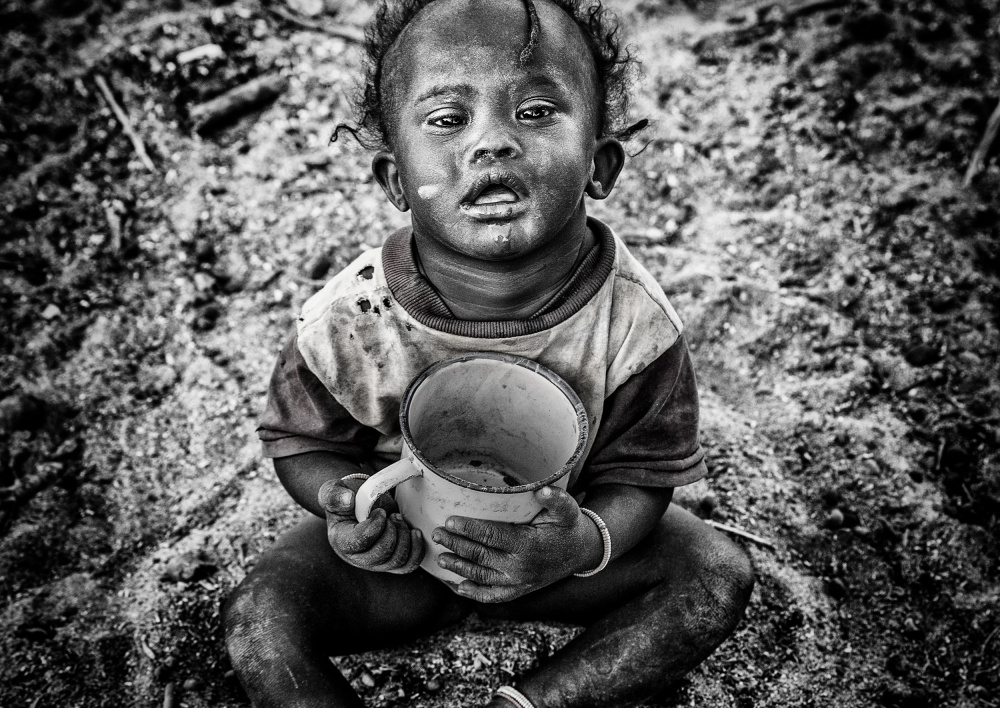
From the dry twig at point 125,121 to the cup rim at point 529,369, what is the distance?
205 cm

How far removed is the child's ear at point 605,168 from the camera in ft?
6.22

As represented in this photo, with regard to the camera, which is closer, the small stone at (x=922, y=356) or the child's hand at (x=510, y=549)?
the child's hand at (x=510, y=549)

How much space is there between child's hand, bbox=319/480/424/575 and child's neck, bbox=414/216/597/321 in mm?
474

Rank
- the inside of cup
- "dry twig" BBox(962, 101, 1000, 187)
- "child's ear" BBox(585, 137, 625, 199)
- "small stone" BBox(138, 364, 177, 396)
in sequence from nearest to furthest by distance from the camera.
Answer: the inside of cup < "child's ear" BBox(585, 137, 625, 199) < "small stone" BBox(138, 364, 177, 396) < "dry twig" BBox(962, 101, 1000, 187)

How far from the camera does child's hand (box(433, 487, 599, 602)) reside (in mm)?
1642

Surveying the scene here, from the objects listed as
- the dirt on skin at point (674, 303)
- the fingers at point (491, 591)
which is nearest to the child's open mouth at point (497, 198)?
the fingers at point (491, 591)

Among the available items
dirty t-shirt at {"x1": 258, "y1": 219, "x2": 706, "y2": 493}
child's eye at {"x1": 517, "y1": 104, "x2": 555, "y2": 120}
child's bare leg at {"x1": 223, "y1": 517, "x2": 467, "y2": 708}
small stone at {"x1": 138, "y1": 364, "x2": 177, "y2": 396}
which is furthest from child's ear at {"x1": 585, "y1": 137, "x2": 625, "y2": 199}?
small stone at {"x1": 138, "y1": 364, "x2": 177, "y2": 396}

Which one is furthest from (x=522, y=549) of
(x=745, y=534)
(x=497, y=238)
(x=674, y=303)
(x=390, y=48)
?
(x=674, y=303)

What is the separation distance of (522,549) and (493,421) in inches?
15.4

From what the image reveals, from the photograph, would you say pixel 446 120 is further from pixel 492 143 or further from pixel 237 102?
pixel 237 102

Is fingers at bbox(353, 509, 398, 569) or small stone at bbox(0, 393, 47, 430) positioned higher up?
fingers at bbox(353, 509, 398, 569)

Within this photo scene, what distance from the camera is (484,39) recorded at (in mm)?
1664

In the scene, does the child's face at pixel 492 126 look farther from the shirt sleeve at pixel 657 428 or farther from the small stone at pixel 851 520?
the small stone at pixel 851 520

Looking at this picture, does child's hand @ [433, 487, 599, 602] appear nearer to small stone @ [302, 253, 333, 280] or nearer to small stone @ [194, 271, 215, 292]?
small stone @ [302, 253, 333, 280]
